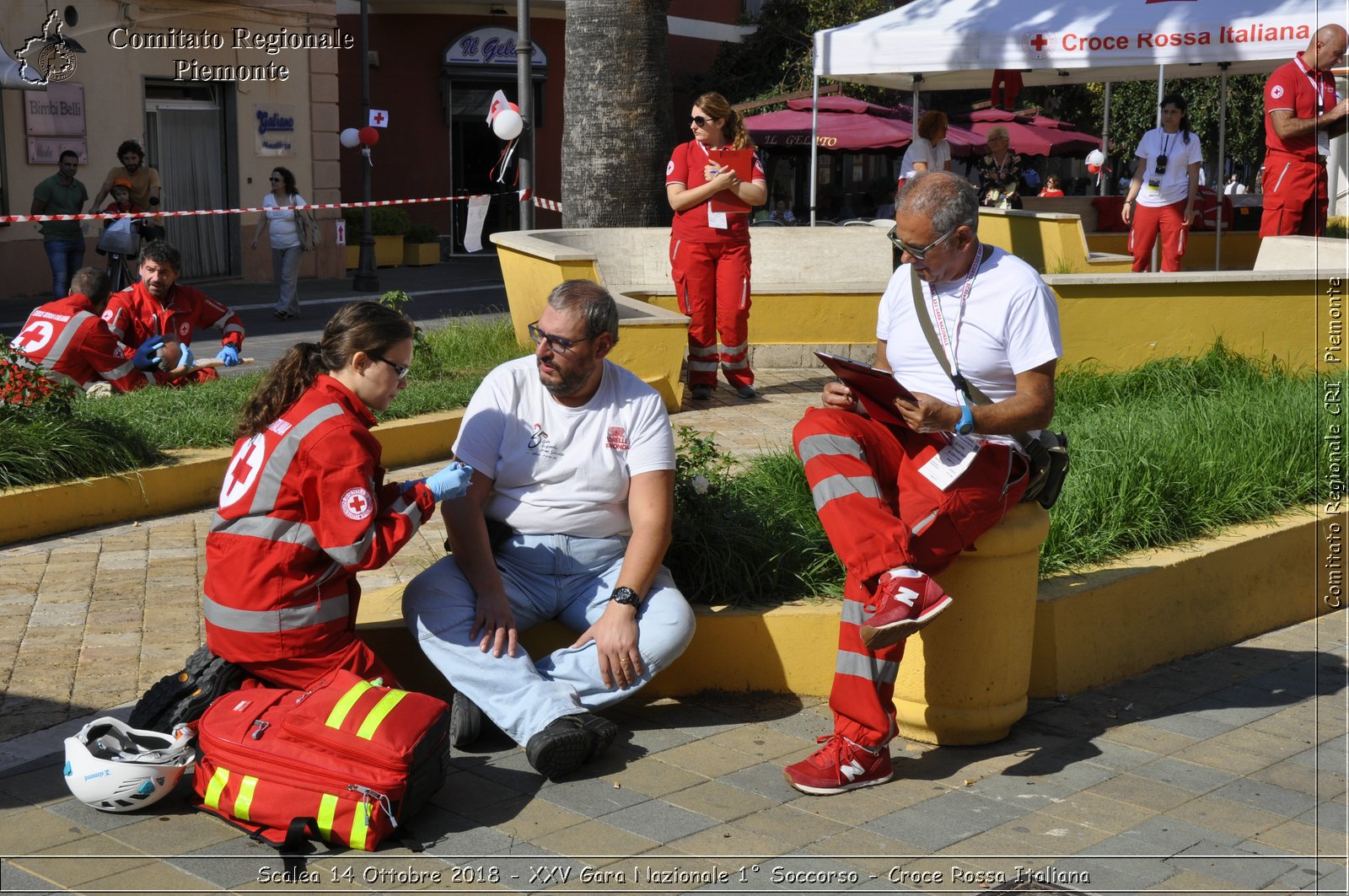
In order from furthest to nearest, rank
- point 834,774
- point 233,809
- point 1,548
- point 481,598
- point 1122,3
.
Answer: point 1122,3
point 1,548
point 481,598
point 834,774
point 233,809

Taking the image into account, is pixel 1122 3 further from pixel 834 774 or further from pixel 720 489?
pixel 834 774

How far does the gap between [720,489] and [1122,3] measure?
978cm

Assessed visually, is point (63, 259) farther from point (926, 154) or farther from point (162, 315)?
point (926, 154)

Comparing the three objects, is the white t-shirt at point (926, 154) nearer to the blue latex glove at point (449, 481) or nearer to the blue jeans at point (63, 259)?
the blue jeans at point (63, 259)

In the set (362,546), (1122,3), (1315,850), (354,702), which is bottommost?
(1315,850)

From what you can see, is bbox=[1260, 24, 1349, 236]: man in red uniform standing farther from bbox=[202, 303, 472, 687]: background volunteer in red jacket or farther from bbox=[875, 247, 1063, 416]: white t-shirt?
bbox=[202, 303, 472, 687]: background volunteer in red jacket

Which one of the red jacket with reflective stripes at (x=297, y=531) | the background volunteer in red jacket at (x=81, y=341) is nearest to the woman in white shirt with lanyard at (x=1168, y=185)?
the background volunteer in red jacket at (x=81, y=341)

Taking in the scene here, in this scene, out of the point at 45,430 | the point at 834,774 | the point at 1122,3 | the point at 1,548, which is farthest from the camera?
the point at 1122,3

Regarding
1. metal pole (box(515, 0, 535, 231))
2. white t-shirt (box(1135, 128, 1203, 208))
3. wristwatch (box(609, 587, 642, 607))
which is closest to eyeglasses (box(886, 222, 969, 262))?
wristwatch (box(609, 587, 642, 607))

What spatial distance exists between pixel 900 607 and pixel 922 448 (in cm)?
62

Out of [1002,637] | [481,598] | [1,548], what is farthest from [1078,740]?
[1,548]

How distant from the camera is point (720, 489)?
5.49 metres

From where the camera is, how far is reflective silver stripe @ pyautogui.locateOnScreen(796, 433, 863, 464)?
14.1 feet

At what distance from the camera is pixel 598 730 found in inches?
165
